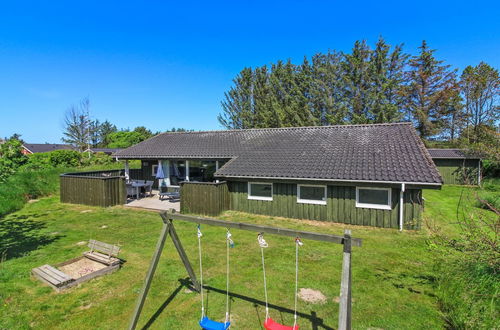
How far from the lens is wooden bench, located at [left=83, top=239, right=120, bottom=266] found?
6079mm

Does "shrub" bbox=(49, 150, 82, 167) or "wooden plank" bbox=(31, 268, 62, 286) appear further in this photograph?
"shrub" bbox=(49, 150, 82, 167)

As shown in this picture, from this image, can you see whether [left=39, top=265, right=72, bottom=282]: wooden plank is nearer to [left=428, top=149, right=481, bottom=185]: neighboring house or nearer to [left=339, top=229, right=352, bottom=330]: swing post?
[left=339, top=229, right=352, bottom=330]: swing post

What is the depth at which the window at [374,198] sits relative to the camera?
9.73 m

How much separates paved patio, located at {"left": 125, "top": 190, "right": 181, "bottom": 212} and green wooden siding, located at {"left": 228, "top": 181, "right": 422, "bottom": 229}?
3327 millimetres

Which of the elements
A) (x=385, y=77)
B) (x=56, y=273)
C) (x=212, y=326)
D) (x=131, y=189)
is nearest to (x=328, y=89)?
(x=385, y=77)

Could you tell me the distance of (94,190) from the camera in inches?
525

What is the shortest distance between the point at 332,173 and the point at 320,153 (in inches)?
83.0

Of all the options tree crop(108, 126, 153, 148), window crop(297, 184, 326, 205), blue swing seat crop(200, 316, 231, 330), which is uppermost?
tree crop(108, 126, 153, 148)

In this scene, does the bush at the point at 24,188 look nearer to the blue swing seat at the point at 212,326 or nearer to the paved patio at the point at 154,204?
the paved patio at the point at 154,204

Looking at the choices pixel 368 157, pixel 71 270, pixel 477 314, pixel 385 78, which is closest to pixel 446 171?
pixel 385 78

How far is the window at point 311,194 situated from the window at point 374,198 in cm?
136

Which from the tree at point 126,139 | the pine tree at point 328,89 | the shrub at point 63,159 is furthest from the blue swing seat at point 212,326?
the tree at point 126,139

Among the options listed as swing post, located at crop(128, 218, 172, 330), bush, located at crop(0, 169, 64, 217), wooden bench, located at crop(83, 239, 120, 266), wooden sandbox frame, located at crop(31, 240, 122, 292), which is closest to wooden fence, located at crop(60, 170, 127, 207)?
bush, located at crop(0, 169, 64, 217)

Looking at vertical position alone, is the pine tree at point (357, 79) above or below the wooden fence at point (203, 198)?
above
